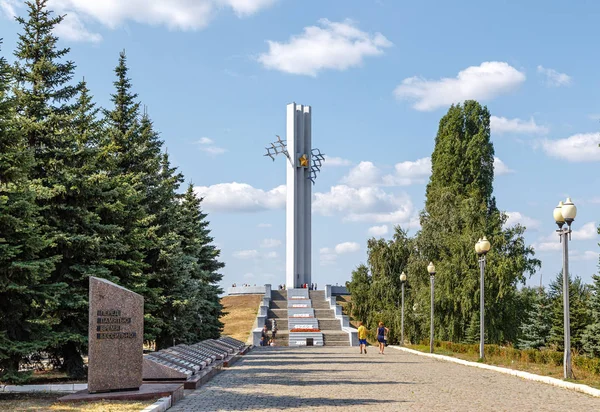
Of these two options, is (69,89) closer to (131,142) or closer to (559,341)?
(131,142)

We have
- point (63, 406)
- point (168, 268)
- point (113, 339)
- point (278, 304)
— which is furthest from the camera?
point (278, 304)

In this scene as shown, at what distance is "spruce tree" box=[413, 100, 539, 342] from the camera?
31.9m

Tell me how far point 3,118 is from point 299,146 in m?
47.4

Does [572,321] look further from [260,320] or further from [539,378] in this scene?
[260,320]

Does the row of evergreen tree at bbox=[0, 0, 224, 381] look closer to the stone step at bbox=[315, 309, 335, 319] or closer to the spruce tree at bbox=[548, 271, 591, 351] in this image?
the spruce tree at bbox=[548, 271, 591, 351]

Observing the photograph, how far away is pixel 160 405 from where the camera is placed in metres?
10.6

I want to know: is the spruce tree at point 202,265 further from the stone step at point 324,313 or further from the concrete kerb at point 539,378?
the stone step at point 324,313

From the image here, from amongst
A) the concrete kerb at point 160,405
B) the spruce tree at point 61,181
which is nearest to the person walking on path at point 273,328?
the spruce tree at point 61,181

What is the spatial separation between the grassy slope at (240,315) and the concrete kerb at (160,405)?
111 ft

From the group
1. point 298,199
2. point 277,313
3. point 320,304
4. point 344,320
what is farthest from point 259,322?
point 298,199

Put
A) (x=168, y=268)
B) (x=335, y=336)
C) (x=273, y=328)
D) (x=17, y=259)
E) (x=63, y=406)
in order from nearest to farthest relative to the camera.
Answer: (x=63, y=406) < (x=17, y=259) < (x=168, y=268) < (x=335, y=336) < (x=273, y=328)

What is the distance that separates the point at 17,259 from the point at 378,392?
707 centimetres

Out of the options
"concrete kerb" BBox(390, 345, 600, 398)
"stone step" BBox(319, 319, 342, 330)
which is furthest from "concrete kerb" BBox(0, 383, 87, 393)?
"stone step" BBox(319, 319, 342, 330)

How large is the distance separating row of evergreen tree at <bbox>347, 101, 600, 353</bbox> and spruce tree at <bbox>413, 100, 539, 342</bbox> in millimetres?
47
